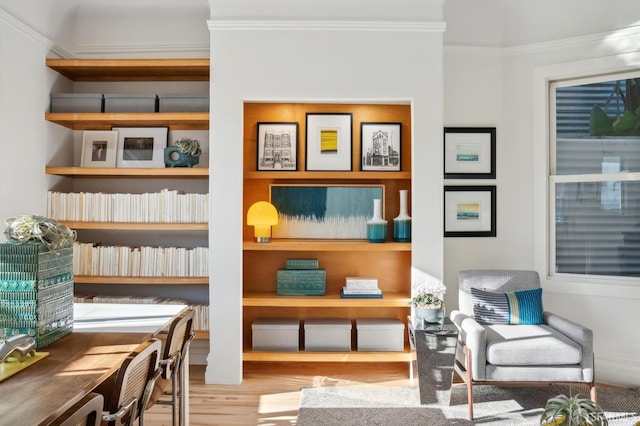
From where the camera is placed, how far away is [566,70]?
3.84 meters

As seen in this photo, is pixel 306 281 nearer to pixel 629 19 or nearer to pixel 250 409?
pixel 250 409

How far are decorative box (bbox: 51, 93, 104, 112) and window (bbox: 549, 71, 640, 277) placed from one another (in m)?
3.62

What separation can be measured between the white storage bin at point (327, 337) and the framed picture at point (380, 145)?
50.3 inches

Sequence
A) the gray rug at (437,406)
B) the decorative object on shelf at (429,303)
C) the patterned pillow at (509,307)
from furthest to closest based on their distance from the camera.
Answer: the patterned pillow at (509,307)
the decorative object on shelf at (429,303)
the gray rug at (437,406)

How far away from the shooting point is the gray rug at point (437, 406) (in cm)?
293

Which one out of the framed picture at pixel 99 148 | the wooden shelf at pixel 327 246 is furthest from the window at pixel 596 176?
the framed picture at pixel 99 148

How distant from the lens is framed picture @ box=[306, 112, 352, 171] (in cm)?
389

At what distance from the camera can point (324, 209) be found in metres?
3.97

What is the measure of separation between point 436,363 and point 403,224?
1081 mm

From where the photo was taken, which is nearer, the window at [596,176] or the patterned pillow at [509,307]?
the patterned pillow at [509,307]

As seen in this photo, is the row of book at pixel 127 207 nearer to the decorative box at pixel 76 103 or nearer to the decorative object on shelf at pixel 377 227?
the decorative box at pixel 76 103

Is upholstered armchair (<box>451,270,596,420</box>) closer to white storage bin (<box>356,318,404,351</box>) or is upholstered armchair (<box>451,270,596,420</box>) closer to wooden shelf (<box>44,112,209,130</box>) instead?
white storage bin (<box>356,318,404,351</box>)

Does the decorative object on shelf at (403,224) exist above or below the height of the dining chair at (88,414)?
above

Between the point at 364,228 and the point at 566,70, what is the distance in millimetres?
2019
